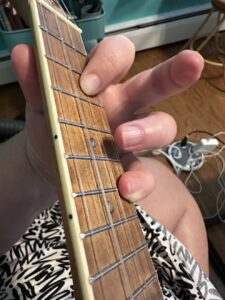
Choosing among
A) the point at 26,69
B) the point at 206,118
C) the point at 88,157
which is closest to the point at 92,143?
the point at 88,157

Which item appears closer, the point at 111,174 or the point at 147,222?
the point at 111,174

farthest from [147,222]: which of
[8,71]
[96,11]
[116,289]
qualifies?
[8,71]

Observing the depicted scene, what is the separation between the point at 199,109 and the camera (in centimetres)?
148

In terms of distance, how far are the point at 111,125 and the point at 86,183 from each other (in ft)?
0.89

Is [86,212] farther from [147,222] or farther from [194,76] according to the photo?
[147,222]

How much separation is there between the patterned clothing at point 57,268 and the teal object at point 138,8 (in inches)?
48.7

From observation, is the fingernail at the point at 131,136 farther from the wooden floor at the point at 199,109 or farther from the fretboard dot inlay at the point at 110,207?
the wooden floor at the point at 199,109

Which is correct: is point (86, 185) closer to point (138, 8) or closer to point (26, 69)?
point (26, 69)

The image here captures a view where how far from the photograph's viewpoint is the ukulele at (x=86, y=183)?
Result: 0.25 metres

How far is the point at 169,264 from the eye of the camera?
59 centimetres

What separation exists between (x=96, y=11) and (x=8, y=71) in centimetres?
53

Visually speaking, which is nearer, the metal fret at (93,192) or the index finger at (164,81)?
the metal fret at (93,192)

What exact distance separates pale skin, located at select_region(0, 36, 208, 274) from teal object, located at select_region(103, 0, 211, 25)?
117 cm

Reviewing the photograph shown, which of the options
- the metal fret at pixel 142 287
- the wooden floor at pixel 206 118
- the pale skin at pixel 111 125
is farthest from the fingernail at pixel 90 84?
the wooden floor at pixel 206 118
